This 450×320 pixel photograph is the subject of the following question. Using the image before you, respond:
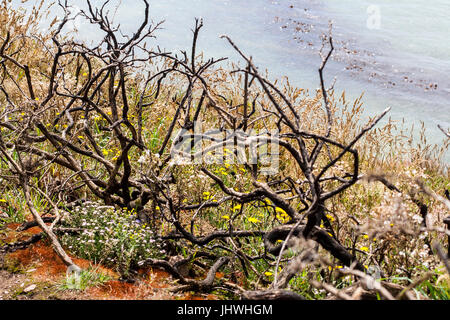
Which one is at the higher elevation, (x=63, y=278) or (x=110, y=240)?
(x=110, y=240)

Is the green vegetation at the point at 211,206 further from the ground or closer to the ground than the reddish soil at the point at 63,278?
further from the ground

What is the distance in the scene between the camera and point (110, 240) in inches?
133

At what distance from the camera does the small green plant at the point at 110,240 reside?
3324 mm

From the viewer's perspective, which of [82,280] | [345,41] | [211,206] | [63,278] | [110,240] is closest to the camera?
[82,280]

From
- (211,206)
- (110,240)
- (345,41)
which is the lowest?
(110,240)

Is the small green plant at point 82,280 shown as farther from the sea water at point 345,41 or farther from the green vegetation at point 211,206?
the sea water at point 345,41

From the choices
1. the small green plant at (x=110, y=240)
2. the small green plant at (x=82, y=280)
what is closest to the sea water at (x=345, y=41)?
the small green plant at (x=110, y=240)

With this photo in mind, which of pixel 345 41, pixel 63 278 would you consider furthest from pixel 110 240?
pixel 345 41

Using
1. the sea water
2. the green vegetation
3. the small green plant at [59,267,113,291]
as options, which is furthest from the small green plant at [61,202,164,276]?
the sea water

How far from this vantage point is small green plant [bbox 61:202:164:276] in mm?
3324

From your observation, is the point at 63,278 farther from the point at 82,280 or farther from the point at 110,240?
the point at 110,240

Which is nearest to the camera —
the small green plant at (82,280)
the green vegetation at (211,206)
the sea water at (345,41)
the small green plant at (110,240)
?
the green vegetation at (211,206)

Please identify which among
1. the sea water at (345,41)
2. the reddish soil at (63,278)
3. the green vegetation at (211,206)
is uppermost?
the sea water at (345,41)

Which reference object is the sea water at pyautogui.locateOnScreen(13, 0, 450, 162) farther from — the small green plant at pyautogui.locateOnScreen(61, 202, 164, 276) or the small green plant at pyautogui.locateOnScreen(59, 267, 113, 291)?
the small green plant at pyautogui.locateOnScreen(59, 267, 113, 291)
